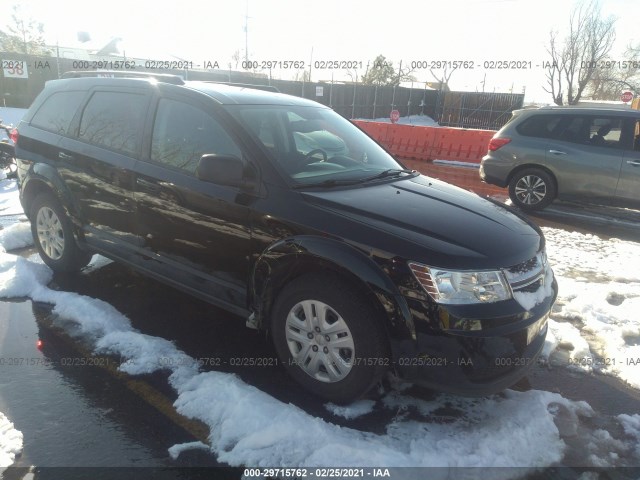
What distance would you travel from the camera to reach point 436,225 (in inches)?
113

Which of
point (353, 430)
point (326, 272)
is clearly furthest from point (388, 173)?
point (353, 430)

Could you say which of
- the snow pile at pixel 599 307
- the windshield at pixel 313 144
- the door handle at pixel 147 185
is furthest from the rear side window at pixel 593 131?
the door handle at pixel 147 185

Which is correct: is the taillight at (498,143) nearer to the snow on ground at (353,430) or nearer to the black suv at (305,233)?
the black suv at (305,233)

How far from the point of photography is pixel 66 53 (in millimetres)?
31250

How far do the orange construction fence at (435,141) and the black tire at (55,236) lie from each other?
32.1 ft

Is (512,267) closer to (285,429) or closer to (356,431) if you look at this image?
(356,431)

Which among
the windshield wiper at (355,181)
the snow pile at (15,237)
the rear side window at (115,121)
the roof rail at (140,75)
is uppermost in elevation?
the roof rail at (140,75)

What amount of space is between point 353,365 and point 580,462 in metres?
1.35

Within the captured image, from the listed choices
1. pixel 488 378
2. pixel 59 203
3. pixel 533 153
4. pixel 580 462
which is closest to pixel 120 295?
pixel 59 203

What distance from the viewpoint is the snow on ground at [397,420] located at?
8.49 feet

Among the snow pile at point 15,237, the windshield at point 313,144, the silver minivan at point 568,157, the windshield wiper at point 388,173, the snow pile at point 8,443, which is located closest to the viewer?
the snow pile at point 8,443

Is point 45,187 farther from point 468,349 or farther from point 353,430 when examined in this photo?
point 468,349

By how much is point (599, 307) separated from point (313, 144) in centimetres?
307

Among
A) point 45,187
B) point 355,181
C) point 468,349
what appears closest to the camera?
point 468,349
